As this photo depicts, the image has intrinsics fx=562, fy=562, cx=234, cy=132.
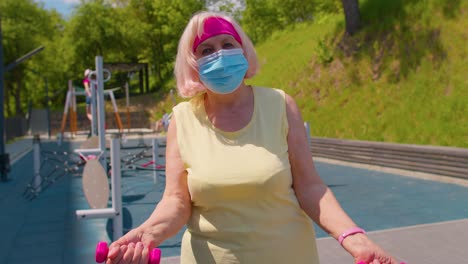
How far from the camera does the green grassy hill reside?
1377cm

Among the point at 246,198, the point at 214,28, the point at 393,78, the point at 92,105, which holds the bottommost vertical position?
the point at 92,105

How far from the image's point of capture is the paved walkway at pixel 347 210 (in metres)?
6.06

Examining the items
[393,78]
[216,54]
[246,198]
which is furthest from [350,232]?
[393,78]

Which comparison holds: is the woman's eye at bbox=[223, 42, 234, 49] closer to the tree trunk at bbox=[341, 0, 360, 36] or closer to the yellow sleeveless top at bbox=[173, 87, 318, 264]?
the yellow sleeveless top at bbox=[173, 87, 318, 264]

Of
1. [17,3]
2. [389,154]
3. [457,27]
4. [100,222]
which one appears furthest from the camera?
[17,3]

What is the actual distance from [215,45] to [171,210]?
23.4 inches

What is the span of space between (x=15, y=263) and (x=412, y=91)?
1163 cm

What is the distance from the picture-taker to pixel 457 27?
49.1 feet

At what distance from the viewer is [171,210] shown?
1.90 m

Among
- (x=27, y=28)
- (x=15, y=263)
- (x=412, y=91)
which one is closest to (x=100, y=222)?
(x=15, y=263)

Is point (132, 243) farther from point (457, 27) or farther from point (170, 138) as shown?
point (457, 27)

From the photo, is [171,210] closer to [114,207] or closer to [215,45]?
[215,45]

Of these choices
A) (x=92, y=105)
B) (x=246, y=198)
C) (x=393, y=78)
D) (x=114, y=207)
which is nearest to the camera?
(x=246, y=198)

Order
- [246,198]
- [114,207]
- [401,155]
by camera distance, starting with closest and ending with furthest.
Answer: [246,198], [114,207], [401,155]
